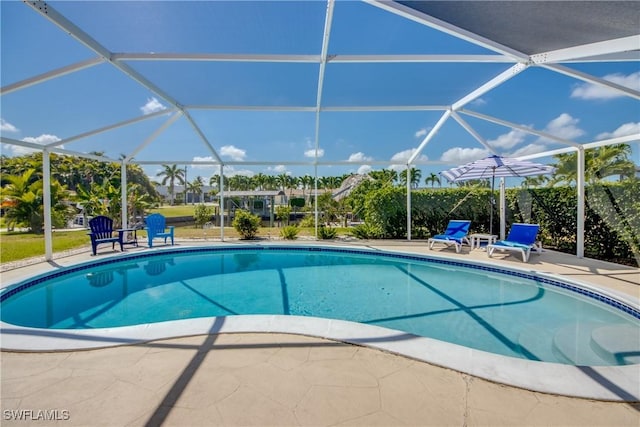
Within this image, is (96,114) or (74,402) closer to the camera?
(74,402)

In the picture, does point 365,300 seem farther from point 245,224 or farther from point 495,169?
point 245,224

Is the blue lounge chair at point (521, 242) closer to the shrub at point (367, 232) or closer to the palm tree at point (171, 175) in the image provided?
the shrub at point (367, 232)

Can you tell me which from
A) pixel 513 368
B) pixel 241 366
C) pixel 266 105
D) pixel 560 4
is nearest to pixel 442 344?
pixel 513 368

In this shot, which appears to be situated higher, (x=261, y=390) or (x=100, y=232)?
(x=100, y=232)

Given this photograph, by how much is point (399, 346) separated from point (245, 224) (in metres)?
9.66

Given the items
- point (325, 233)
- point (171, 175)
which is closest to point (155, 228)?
point (325, 233)

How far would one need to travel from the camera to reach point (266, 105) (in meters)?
8.65

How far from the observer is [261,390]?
2.44 meters

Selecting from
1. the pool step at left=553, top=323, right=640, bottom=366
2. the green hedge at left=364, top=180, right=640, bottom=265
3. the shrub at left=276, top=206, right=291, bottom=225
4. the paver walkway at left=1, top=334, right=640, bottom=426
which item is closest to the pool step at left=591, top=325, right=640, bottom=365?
the pool step at left=553, top=323, right=640, bottom=366

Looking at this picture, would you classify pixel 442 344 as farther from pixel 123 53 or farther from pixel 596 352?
pixel 123 53

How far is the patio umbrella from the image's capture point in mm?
8789

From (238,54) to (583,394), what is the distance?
679cm

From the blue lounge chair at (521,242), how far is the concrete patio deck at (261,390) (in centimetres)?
660

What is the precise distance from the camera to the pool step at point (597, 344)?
363cm
